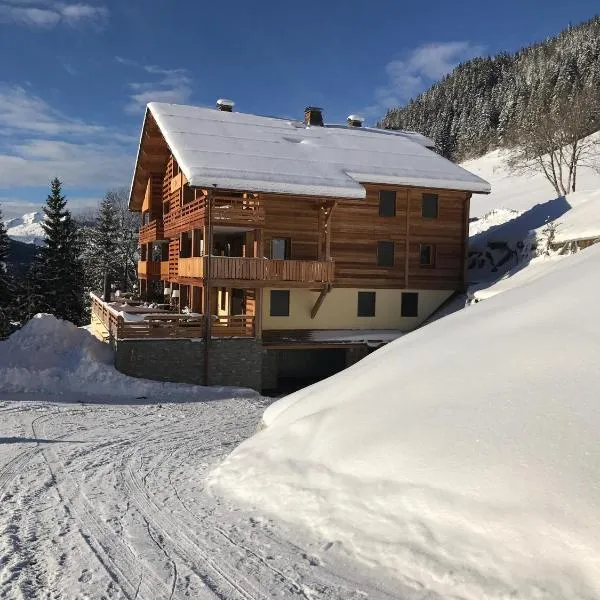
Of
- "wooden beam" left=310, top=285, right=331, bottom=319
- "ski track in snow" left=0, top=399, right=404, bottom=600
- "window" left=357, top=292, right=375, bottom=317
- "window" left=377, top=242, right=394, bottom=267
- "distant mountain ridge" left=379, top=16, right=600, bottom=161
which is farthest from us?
"distant mountain ridge" left=379, top=16, right=600, bottom=161

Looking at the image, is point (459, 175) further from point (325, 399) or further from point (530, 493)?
point (530, 493)

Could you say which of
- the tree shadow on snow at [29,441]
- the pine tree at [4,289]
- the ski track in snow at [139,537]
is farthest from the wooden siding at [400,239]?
the pine tree at [4,289]

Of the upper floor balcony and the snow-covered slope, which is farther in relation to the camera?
the upper floor balcony

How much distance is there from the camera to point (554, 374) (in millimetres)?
6957

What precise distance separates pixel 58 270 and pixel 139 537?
3293cm

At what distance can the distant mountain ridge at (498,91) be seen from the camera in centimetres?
7781

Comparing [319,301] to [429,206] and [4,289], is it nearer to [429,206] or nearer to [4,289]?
[429,206]

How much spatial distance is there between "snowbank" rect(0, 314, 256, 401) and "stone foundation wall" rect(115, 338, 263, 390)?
45cm

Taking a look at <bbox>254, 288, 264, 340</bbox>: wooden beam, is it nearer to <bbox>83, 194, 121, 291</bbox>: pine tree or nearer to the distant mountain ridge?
<bbox>83, 194, 121, 291</bbox>: pine tree

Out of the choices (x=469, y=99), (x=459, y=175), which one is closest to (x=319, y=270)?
(x=459, y=175)

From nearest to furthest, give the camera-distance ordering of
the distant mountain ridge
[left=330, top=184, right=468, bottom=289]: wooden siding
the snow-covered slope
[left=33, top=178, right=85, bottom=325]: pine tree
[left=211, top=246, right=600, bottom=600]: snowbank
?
[left=211, top=246, right=600, bottom=600]: snowbank < [left=330, top=184, right=468, bottom=289]: wooden siding < the snow-covered slope < [left=33, top=178, right=85, bottom=325]: pine tree < the distant mountain ridge

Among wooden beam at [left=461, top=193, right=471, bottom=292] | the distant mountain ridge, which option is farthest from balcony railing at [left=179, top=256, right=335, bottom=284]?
the distant mountain ridge

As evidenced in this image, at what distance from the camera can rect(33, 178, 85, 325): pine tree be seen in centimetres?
3578

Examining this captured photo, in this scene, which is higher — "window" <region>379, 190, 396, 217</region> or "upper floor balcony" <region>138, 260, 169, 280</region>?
"window" <region>379, 190, 396, 217</region>
